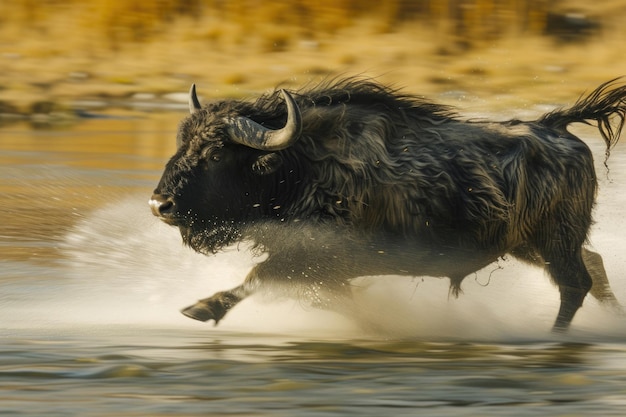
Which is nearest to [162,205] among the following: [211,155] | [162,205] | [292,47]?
[162,205]

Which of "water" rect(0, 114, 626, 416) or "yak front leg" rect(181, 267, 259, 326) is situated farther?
"yak front leg" rect(181, 267, 259, 326)

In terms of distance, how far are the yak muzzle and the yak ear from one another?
0.62 metres

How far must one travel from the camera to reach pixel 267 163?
9.20m

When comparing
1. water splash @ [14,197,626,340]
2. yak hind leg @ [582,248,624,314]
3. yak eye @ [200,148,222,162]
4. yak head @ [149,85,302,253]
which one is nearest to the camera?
yak head @ [149,85,302,253]

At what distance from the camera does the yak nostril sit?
884cm

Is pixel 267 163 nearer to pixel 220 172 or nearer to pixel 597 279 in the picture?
pixel 220 172

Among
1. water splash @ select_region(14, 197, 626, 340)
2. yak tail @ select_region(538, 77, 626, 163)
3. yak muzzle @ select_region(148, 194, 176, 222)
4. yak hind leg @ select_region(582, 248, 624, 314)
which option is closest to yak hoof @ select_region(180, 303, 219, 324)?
water splash @ select_region(14, 197, 626, 340)

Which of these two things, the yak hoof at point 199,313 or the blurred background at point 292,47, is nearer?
the yak hoof at point 199,313

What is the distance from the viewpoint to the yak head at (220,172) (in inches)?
352

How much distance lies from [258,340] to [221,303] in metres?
0.41

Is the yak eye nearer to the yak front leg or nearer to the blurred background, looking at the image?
the yak front leg

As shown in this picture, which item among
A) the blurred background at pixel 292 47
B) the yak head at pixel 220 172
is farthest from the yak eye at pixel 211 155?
the blurred background at pixel 292 47

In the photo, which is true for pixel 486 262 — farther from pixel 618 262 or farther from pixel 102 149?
pixel 102 149

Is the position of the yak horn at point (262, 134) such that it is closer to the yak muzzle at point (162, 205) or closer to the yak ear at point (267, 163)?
the yak ear at point (267, 163)
